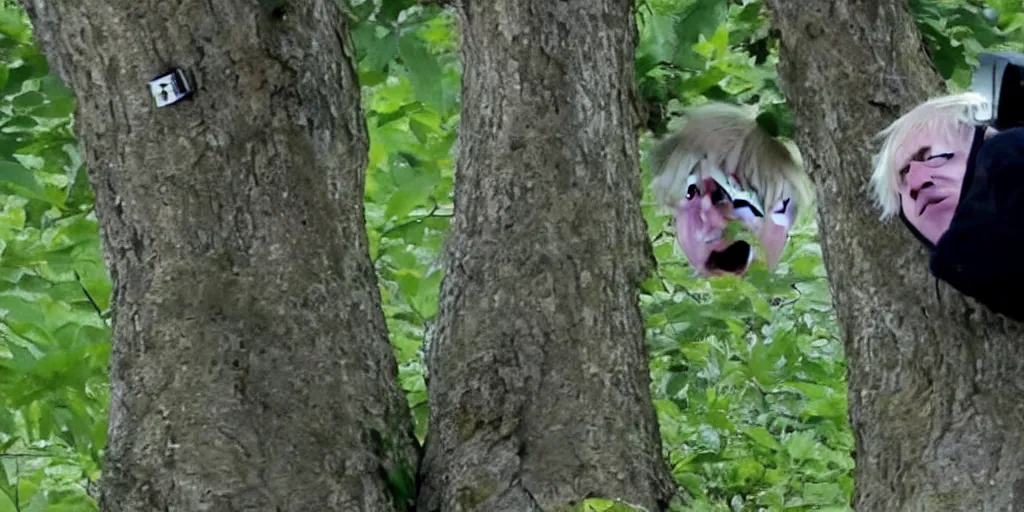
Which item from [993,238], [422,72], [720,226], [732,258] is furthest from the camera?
[732,258]

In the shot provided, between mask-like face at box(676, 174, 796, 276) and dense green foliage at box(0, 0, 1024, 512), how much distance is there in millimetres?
63

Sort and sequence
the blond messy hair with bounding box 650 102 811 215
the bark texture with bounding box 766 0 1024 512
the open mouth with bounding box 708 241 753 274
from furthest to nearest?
the open mouth with bounding box 708 241 753 274, the blond messy hair with bounding box 650 102 811 215, the bark texture with bounding box 766 0 1024 512

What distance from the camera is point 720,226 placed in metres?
2.54

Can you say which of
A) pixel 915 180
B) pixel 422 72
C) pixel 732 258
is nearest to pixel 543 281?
pixel 915 180

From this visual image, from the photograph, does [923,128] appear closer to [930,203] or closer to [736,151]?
[930,203]

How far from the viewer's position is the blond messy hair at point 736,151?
8.03ft

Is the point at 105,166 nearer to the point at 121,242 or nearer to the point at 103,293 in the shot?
the point at 121,242

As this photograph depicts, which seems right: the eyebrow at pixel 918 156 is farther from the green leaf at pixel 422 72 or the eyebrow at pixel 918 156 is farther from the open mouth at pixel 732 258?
the green leaf at pixel 422 72

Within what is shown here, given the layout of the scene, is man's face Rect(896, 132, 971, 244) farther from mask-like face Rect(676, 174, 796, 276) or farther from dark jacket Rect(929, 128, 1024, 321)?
mask-like face Rect(676, 174, 796, 276)

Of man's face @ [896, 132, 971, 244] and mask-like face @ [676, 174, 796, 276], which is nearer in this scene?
man's face @ [896, 132, 971, 244]

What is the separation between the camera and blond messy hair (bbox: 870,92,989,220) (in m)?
1.84

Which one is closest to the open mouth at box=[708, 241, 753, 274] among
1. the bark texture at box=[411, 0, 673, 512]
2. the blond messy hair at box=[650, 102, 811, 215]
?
the blond messy hair at box=[650, 102, 811, 215]

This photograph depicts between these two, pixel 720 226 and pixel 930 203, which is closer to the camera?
pixel 930 203

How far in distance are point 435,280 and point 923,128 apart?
4.01 ft
